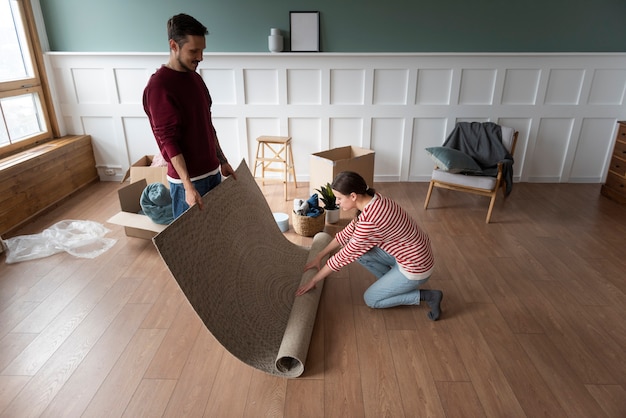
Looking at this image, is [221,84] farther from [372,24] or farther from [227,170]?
[227,170]

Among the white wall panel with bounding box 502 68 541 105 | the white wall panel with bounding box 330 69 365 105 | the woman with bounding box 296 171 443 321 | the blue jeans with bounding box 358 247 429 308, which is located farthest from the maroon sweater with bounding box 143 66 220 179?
the white wall panel with bounding box 502 68 541 105

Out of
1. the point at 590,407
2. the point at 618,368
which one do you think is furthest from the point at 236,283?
the point at 618,368

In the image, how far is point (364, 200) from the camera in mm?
2037

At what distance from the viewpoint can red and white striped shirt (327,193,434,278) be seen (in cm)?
201

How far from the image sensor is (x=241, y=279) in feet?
6.94

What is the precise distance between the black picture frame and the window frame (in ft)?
8.03

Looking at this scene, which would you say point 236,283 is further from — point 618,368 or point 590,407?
point 618,368

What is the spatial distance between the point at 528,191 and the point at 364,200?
291 cm

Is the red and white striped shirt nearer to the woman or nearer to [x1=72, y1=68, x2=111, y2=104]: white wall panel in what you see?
the woman

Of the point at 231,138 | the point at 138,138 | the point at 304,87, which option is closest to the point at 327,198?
the point at 304,87

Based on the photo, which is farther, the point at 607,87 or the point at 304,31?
the point at 607,87

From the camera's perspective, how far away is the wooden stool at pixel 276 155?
3904 mm

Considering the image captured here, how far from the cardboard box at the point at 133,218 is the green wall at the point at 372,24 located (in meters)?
1.62

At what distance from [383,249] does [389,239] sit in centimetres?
12
